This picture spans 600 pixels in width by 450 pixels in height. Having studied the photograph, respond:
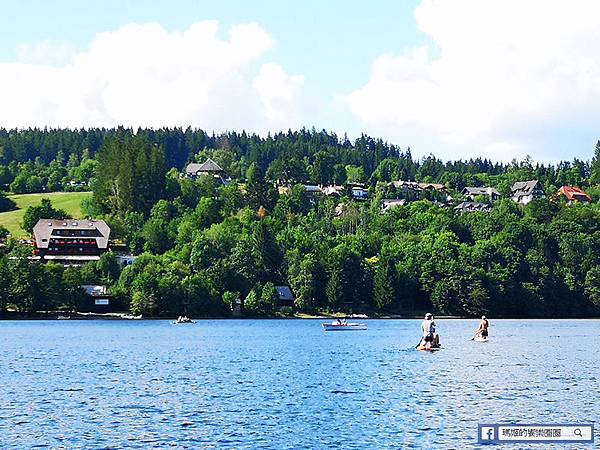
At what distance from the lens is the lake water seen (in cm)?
3912

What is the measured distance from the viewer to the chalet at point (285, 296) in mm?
164000

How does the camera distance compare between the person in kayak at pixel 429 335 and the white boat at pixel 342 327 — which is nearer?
the person in kayak at pixel 429 335

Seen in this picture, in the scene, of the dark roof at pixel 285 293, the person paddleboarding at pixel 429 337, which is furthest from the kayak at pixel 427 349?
the dark roof at pixel 285 293

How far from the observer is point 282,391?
53.6 m

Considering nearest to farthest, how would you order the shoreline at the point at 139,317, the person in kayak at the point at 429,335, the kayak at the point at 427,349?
1. the person in kayak at the point at 429,335
2. the kayak at the point at 427,349
3. the shoreline at the point at 139,317

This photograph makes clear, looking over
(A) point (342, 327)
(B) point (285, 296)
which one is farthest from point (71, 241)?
(A) point (342, 327)

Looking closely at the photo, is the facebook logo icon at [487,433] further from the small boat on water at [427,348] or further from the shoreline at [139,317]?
the shoreline at [139,317]

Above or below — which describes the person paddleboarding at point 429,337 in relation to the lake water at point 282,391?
above

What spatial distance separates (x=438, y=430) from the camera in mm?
39844

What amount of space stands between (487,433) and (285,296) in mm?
127085

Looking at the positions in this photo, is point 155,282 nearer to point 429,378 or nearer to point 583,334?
point 583,334

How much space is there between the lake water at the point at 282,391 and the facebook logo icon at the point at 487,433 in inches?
21.5

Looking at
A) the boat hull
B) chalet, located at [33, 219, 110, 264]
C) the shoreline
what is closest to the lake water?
the boat hull

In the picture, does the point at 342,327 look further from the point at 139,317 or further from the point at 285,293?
the point at 285,293
